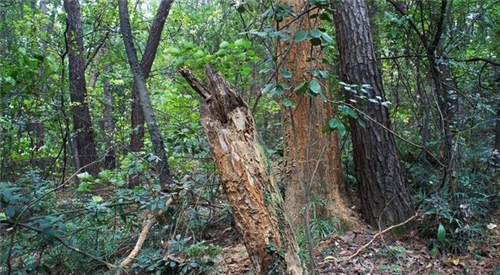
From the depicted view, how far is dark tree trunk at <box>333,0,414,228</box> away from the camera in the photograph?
4.07m

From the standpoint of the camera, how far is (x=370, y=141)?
4117 mm

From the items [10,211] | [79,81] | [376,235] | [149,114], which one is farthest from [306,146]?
[79,81]

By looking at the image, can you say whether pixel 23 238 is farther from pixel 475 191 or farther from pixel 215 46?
pixel 215 46

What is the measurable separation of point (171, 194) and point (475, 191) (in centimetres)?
315

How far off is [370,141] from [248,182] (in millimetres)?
1836

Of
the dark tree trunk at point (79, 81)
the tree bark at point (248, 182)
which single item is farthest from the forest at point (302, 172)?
the dark tree trunk at point (79, 81)

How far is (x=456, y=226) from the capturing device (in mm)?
3783

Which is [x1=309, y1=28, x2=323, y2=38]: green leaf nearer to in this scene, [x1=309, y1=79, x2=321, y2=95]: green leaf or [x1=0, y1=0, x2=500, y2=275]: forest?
[x1=0, y1=0, x2=500, y2=275]: forest

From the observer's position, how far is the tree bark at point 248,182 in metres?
2.75

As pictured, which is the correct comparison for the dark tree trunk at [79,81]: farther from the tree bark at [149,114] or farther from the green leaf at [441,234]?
the green leaf at [441,234]

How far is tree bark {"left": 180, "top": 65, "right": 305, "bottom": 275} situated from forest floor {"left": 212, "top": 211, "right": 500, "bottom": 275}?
77cm

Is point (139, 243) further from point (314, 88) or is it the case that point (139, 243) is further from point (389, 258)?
point (389, 258)

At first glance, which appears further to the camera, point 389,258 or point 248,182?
point 389,258

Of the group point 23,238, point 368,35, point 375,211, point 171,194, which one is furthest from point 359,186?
point 23,238
